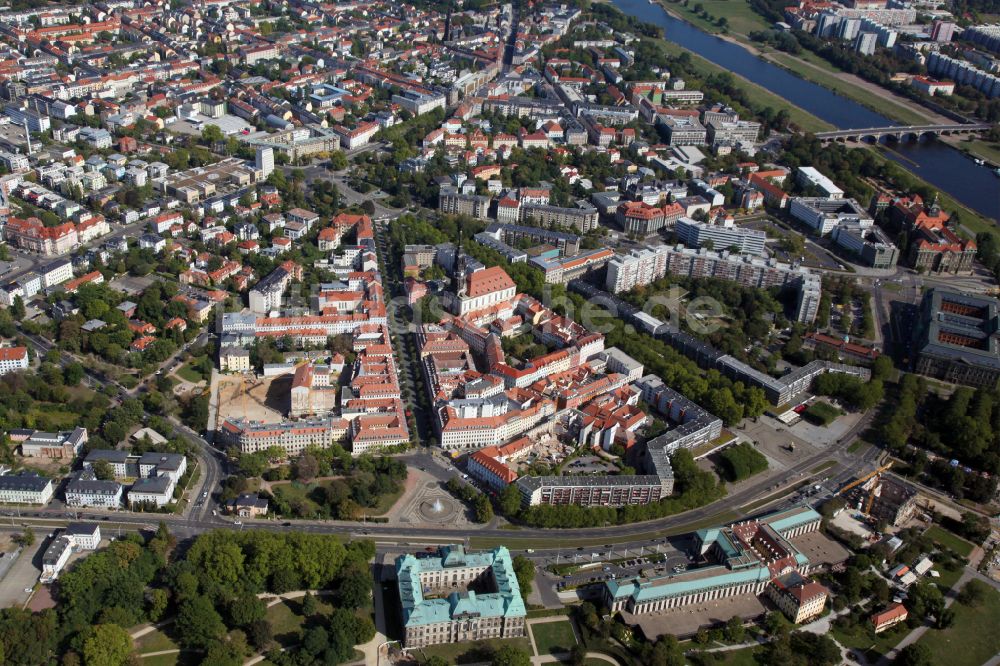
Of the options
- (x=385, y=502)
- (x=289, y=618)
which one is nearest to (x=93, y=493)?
(x=289, y=618)

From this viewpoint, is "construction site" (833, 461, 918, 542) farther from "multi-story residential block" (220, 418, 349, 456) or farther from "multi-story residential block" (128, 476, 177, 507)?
"multi-story residential block" (128, 476, 177, 507)

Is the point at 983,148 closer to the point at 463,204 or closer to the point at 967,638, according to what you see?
the point at 463,204

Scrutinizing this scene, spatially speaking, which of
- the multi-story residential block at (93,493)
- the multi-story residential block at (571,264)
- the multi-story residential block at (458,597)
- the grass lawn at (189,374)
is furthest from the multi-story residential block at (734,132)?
the multi-story residential block at (93,493)

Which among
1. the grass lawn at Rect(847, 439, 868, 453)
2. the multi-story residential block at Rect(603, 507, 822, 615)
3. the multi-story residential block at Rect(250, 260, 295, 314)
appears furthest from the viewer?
the multi-story residential block at Rect(250, 260, 295, 314)

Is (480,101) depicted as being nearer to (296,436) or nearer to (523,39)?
(523,39)

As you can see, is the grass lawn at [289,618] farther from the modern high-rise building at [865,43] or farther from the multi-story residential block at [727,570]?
the modern high-rise building at [865,43]

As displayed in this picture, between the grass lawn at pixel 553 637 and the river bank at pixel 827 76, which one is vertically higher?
the river bank at pixel 827 76

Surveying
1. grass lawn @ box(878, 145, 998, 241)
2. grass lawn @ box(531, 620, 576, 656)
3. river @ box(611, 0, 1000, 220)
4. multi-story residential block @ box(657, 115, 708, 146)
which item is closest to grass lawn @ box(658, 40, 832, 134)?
river @ box(611, 0, 1000, 220)

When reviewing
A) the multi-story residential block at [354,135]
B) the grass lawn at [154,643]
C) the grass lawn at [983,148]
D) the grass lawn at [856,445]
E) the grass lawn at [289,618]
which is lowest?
the grass lawn at [154,643]
